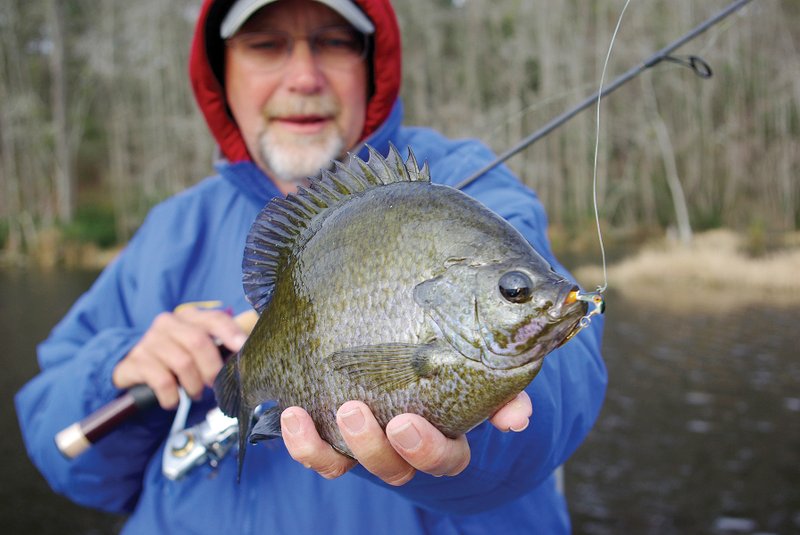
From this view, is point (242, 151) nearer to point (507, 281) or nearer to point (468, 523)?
point (468, 523)

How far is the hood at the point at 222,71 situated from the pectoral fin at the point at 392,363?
5.02ft

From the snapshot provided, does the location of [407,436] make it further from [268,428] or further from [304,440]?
[268,428]

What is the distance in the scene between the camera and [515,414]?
1.23m

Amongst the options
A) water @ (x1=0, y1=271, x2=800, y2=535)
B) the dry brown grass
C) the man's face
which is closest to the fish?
the man's face

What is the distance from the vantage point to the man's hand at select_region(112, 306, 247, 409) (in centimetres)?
198

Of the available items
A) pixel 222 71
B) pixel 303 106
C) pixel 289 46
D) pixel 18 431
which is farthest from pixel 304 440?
pixel 18 431

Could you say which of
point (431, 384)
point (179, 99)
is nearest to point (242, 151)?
point (431, 384)

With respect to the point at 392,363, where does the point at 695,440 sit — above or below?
below

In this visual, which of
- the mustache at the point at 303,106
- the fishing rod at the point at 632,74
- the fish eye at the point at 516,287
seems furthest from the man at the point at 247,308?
the fish eye at the point at 516,287

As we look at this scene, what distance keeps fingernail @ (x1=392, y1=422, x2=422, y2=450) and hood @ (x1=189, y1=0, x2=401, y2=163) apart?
1.62 m

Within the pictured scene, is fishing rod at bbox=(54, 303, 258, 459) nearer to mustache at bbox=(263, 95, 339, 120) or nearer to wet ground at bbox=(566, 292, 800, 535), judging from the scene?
mustache at bbox=(263, 95, 339, 120)

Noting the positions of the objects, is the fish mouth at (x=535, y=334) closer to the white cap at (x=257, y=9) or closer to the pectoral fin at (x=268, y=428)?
the pectoral fin at (x=268, y=428)

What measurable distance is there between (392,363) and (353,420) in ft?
0.42

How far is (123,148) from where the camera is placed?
30.8 metres
